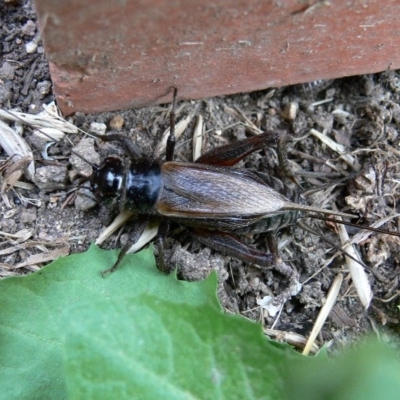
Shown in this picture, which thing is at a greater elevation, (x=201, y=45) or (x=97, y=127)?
(x=201, y=45)

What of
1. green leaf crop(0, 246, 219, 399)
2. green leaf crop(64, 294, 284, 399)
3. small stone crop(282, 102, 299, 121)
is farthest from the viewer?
small stone crop(282, 102, 299, 121)

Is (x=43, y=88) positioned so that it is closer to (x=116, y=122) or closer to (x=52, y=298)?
(x=116, y=122)

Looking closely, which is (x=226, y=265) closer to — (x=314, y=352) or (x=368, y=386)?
(x=314, y=352)

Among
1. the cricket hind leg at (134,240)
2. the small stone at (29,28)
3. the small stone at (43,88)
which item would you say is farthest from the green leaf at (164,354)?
the small stone at (29,28)

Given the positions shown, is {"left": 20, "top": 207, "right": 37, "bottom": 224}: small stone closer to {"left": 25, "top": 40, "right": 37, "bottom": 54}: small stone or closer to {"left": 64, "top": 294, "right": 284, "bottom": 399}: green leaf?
{"left": 25, "top": 40, "right": 37, "bottom": 54}: small stone

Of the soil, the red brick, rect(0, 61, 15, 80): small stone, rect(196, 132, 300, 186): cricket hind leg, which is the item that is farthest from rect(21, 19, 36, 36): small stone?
rect(196, 132, 300, 186): cricket hind leg

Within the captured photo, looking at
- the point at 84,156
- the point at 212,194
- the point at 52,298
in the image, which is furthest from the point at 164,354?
the point at 84,156
